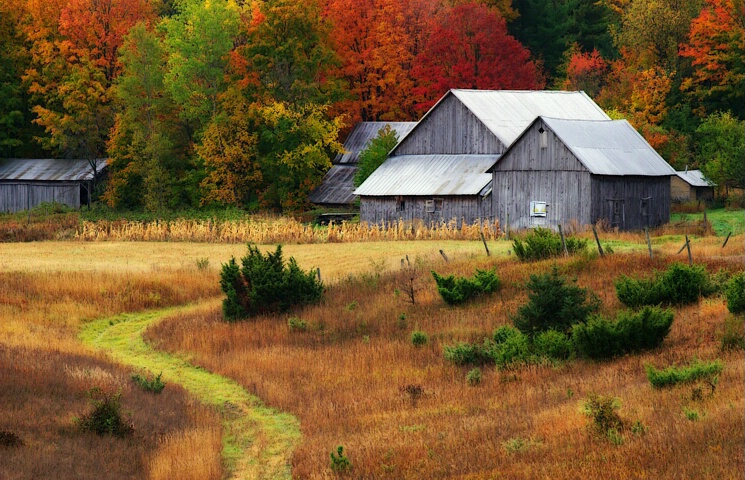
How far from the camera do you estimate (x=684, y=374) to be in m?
17.5

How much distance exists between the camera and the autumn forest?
66.2 m

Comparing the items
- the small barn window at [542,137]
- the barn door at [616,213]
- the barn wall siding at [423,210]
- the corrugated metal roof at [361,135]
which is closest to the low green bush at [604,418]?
the barn door at [616,213]

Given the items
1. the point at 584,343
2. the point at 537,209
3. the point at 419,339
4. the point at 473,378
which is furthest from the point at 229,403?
the point at 537,209

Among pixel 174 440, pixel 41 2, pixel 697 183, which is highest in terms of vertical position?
pixel 41 2

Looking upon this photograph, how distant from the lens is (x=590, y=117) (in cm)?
5922

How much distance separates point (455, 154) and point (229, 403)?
3958 cm

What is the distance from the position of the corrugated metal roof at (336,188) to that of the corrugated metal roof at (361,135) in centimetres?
92

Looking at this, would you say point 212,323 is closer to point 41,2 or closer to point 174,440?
point 174,440

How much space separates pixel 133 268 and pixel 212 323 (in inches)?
419

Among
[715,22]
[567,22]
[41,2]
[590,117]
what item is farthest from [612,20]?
[41,2]

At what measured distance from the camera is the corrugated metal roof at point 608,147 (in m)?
50.0

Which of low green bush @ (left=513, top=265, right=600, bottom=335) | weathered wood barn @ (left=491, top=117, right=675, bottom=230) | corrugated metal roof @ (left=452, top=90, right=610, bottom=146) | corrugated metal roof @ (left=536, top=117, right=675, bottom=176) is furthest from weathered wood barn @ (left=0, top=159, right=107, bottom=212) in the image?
low green bush @ (left=513, top=265, right=600, bottom=335)

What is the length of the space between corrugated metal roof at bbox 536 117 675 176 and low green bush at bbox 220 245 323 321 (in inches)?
834

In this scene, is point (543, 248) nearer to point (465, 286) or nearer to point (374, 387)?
point (465, 286)
